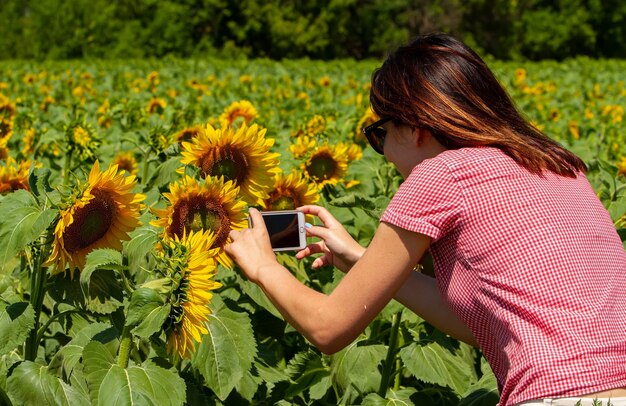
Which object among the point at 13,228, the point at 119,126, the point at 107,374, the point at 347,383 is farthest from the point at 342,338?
the point at 119,126

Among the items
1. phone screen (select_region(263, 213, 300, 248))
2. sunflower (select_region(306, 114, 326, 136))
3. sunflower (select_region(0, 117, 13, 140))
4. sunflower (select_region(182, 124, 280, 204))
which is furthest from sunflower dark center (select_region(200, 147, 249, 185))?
sunflower (select_region(0, 117, 13, 140))

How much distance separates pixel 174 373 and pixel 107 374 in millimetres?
176

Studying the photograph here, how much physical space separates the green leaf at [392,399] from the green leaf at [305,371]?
0.21 m

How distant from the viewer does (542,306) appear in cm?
191

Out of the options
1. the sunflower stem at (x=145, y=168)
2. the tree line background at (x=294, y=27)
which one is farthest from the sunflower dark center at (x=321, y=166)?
the tree line background at (x=294, y=27)

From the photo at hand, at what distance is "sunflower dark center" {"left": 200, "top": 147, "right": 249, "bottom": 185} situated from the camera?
2791 mm

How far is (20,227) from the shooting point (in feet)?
7.34

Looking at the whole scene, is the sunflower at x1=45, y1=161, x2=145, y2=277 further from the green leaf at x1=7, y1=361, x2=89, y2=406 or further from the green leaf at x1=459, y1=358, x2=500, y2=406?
the green leaf at x1=459, y1=358, x2=500, y2=406

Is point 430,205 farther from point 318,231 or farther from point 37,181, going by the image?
point 37,181

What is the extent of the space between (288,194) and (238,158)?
1.28 ft

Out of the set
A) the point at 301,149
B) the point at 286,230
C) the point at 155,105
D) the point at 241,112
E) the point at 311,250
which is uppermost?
the point at 286,230

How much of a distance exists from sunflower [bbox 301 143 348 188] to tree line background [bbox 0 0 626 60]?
3175 cm

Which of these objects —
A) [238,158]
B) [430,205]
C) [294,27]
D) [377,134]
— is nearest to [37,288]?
[238,158]

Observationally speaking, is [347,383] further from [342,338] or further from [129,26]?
[129,26]
